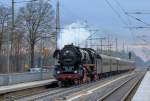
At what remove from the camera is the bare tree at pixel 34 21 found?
80188 mm

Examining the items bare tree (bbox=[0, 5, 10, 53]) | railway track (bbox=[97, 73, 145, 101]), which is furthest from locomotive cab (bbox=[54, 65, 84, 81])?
bare tree (bbox=[0, 5, 10, 53])

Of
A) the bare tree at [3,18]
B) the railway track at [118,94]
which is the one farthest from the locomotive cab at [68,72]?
the bare tree at [3,18]

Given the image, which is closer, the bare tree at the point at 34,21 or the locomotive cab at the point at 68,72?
the locomotive cab at the point at 68,72

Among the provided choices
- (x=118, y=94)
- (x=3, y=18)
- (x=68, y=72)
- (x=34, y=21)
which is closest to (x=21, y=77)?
(x=68, y=72)

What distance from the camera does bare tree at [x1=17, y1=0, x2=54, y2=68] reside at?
8019cm

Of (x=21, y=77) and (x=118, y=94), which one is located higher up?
(x=21, y=77)

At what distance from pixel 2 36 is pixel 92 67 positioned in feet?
93.4

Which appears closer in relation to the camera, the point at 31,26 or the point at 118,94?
the point at 118,94

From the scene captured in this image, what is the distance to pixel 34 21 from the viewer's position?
3219 inches

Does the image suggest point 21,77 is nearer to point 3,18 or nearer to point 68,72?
point 68,72

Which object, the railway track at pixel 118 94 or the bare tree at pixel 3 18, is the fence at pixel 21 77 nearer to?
the railway track at pixel 118 94

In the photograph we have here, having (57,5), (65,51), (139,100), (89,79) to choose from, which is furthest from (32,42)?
(139,100)

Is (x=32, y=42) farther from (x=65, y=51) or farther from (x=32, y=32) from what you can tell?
(x=65, y=51)

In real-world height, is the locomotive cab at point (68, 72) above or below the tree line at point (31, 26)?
below
